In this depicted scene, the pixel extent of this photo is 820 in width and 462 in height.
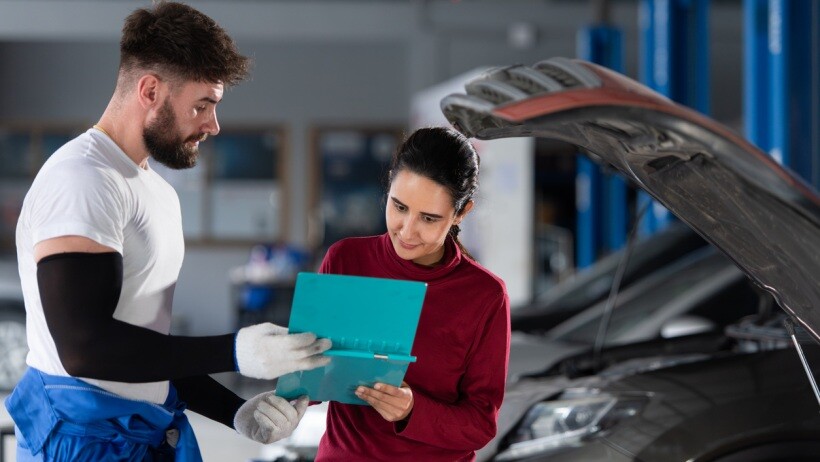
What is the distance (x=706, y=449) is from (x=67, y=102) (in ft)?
38.5

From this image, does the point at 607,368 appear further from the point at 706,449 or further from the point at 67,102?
the point at 67,102

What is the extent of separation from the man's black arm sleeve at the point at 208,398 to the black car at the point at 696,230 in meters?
0.76

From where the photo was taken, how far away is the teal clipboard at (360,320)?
6.11 feet

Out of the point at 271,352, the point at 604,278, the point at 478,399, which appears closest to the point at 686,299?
the point at 604,278

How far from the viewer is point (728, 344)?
365 centimetres

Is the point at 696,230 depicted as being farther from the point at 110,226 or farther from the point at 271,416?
the point at 110,226

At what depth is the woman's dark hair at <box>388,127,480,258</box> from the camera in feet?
6.97

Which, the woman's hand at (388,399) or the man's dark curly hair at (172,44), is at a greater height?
the man's dark curly hair at (172,44)

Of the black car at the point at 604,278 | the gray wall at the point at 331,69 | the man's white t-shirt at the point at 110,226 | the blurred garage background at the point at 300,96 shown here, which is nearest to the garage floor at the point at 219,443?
the black car at the point at 604,278

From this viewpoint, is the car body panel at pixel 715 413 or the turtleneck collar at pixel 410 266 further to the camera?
the car body panel at pixel 715 413

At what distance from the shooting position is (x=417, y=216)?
2.10 m

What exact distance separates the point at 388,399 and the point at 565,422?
1.37 m

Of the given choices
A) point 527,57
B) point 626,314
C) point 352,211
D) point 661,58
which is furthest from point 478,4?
point 626,314

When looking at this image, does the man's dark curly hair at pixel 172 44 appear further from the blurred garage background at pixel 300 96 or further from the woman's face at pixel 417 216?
the blurred garage background at pixel 300 96
